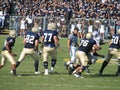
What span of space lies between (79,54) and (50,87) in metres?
2.72

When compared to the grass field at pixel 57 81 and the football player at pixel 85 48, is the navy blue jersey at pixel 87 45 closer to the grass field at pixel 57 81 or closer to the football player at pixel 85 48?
the football player at pixel 85 48

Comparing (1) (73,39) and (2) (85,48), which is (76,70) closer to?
(2) (85,48)

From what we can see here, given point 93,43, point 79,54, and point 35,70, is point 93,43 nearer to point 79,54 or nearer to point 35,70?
point 79,54

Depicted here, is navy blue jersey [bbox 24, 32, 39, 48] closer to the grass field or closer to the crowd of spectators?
the grass field

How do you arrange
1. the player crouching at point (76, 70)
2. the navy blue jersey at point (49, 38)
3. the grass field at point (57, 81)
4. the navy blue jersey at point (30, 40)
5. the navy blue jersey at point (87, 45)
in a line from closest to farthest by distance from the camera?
the grass field at point (57, 81)
the player crouching at point (76, 70)
the navy blue jersey at point (87, 45)
the navy blue jersey at point (30, 40)
the navy blue jersey at point (49, 38)

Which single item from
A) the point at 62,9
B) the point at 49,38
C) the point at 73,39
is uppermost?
the point at 49,38

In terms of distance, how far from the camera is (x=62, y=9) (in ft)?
130

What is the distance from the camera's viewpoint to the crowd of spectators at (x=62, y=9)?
39031mm

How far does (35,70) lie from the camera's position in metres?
18.5

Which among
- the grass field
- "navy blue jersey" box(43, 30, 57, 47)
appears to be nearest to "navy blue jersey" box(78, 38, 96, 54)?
the grass field

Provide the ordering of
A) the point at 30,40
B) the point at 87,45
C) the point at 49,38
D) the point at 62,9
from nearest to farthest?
the point at 87,45 < the point at 30,40 < the point at 49,38 < the point at 62,9

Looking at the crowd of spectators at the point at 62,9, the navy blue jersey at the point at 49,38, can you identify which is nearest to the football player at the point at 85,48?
the navy blue jersey at the point at 49,38

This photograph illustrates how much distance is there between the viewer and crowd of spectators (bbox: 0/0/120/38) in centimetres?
3903

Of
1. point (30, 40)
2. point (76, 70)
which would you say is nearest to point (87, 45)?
point (76, 70)
